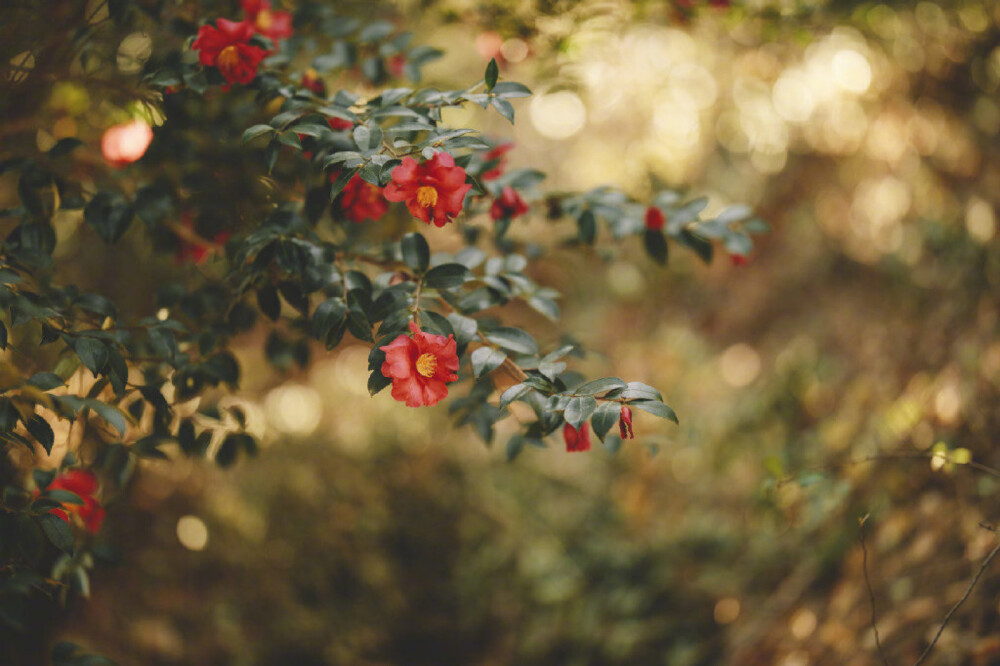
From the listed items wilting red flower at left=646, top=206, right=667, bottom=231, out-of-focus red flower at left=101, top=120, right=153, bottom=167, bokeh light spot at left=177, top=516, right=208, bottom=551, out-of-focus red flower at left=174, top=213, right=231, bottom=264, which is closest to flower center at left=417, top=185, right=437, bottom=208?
wilting red flower at left=646, top=206, right=667, bottom=231

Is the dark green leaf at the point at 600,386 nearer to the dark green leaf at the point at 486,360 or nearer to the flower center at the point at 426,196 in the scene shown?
the dark green leaf at the point at 486,360

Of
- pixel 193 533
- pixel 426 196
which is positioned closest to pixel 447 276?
pixel 426 196

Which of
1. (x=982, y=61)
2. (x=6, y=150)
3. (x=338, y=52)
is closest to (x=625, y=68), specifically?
(x=982, y=61)

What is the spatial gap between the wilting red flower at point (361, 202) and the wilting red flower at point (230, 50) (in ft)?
0.72

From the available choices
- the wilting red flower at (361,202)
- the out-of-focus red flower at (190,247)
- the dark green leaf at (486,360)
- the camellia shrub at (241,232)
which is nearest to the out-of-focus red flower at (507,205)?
the camellia shrub at (241,232)

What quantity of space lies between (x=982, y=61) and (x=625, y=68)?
53.0 inches

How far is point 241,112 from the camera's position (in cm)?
116

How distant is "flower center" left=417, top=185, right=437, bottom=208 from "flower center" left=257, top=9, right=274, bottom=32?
2.22ft

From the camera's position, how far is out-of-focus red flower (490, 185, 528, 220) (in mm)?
1067

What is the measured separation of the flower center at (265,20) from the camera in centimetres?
122

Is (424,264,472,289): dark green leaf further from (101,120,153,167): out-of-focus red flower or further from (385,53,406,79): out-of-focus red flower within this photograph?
(101,120,153,167): out-of-focus red flower

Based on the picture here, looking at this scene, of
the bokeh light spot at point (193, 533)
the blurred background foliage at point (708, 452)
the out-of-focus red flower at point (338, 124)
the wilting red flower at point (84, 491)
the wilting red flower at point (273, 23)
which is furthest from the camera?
the bokeh light spot at point (193, 533)

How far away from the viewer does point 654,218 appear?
113 cm

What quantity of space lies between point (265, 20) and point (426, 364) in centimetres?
90
